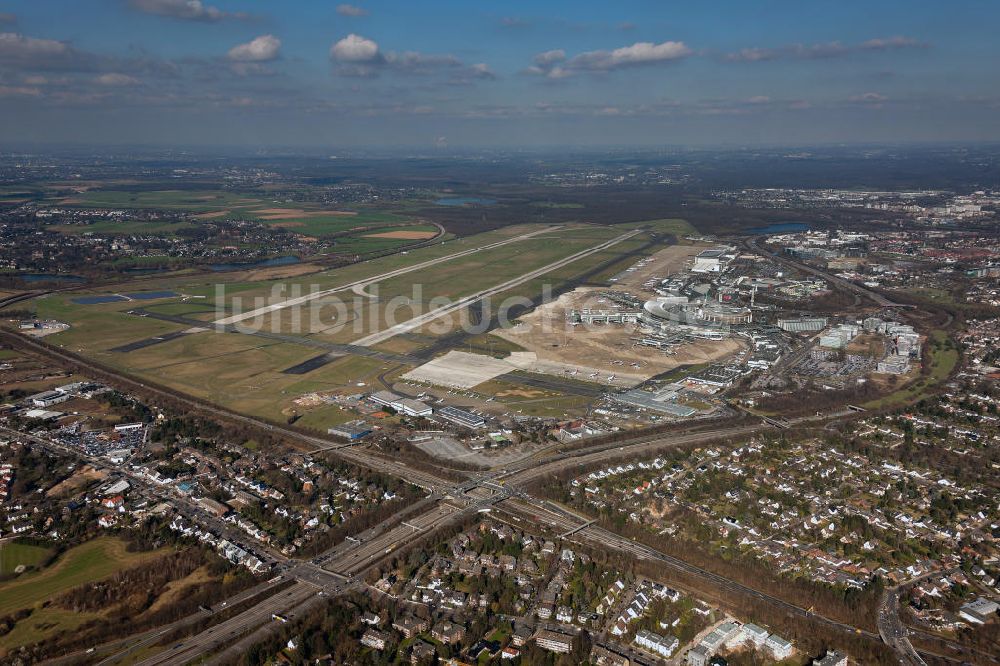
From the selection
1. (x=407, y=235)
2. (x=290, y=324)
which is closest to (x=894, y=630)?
(x=290, y=324)

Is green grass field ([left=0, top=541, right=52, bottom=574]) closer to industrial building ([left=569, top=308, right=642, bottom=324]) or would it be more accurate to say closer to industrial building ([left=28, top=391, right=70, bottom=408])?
industrial building ([left=28, top=391, right=70, bottom=408])

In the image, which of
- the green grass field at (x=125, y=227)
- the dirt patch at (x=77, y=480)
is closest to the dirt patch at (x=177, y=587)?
the dirt patch at (x=77, y=480)

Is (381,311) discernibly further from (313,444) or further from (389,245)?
(389,245)

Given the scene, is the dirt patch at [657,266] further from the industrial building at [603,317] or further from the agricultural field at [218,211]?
the agricultural field at [218,211]

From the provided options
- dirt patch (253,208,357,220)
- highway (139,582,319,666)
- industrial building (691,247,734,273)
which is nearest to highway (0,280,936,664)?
highway (139,582,319,666)

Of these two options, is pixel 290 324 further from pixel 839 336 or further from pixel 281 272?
pixel 839 336
